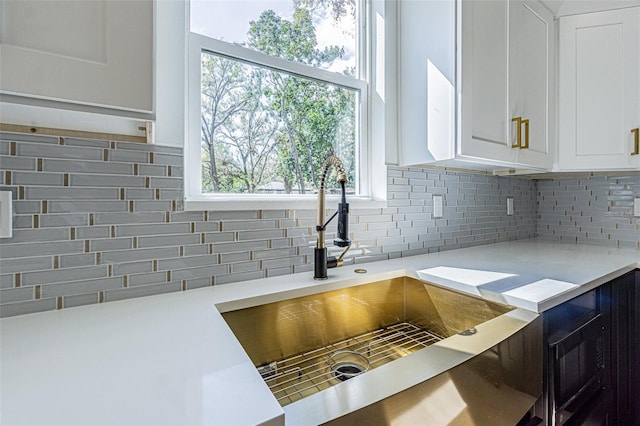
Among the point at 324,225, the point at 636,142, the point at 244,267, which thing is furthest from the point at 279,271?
the point at 636,142

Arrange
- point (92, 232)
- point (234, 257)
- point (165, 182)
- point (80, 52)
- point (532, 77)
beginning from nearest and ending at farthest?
point (80, 52), point (92, 232), point (165, 182), point (234, 257), point (532, 77)

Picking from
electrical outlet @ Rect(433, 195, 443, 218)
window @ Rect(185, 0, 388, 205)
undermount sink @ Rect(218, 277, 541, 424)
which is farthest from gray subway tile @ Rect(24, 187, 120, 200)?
electrical outlet @ Rect(433, 195, 443, 218)

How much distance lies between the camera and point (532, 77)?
1.49 meters

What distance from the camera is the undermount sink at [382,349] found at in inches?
20.1

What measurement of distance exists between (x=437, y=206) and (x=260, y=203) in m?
1.00

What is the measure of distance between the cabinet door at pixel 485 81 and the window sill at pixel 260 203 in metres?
0.48

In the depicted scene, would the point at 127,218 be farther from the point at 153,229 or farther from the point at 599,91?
the point at 599,91

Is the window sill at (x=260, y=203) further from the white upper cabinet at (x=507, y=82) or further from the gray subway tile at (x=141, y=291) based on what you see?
the white upper cabinet at (x=507, y=82)

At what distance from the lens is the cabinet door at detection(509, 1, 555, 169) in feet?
4.54

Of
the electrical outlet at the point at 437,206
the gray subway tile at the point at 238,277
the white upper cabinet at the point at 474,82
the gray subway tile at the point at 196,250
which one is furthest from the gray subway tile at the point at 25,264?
the electrical outlet at the point at 437,206

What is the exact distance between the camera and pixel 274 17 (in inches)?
49.9

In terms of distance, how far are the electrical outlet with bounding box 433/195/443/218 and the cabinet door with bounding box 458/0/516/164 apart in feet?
1.27

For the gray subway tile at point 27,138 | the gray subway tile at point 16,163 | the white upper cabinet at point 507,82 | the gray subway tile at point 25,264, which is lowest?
the gray subway tile at point 25,264

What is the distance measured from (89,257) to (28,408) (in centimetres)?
52
